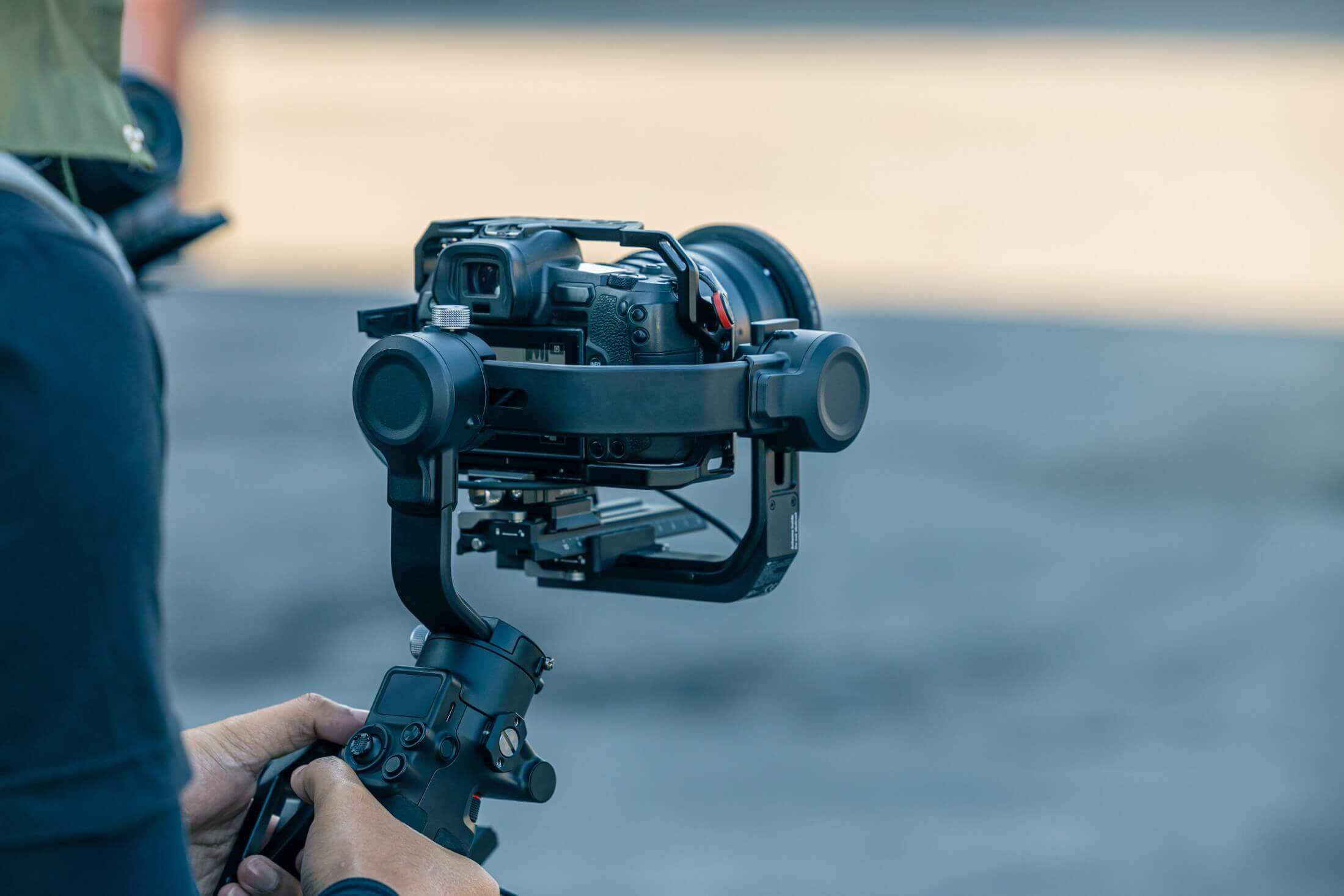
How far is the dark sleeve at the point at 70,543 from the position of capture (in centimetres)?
88

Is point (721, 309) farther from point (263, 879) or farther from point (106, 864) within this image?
point (106, 864)

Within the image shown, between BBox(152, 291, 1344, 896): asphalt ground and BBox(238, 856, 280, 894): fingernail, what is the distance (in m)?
3.00

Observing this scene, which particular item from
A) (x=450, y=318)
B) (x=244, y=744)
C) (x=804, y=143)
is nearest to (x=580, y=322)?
(x=450, y=318)

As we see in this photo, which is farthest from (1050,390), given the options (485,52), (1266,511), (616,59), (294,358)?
(485,52)

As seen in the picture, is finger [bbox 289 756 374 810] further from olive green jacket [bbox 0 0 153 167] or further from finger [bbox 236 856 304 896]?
olive green jacket [bbox 0 0 153 167]

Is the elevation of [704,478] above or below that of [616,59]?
below

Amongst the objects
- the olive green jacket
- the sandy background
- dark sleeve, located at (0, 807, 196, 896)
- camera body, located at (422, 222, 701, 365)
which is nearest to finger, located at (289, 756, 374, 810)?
dark sleeve, located at (0, 807, 196, 896)

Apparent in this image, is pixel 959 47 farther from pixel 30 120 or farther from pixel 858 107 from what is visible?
pixel 30 120

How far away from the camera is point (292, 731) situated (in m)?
1.46

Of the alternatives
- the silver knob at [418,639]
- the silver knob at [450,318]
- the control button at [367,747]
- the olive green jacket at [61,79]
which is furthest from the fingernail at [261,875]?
the olive green jacket at [61,79]

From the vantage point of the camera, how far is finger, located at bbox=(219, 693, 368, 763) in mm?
1439

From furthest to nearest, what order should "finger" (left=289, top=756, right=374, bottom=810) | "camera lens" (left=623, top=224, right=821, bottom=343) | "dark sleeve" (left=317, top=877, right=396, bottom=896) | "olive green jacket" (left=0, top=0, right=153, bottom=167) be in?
"camera lens" (left=623, top=224, right=821, bottom=343), "finger" (left=289, top=756, right=374, bottom=810), "dark sleeve" (left=317, top=877, right=396, bottom=896), "olive green jacket" (left=0, top=0, right=153, bottom=167)

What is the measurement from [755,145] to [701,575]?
17117 millimetres

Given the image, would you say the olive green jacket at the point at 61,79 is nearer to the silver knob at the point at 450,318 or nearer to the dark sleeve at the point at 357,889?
the silver knob at the point at 450,318
